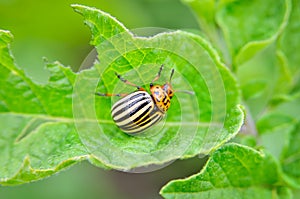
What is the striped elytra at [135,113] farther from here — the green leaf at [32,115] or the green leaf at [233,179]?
the green leaf at [233,179]

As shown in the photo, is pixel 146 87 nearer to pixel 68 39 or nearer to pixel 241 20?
pixel 241 20

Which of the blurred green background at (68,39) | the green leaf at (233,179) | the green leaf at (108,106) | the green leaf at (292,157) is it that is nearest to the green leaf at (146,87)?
the green leaf at (108,106)

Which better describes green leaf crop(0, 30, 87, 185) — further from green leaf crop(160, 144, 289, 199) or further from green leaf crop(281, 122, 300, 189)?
green leaf crop(281, 122, 300, 189)

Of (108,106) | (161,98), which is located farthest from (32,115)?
(161,98)

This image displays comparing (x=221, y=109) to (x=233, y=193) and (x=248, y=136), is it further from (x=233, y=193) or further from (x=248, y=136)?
(x=233, y=193)

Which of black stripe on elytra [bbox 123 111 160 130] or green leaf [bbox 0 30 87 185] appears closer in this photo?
black stripe on elytra [bbox 123 111 160 130]

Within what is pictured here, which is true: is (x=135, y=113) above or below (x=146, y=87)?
below

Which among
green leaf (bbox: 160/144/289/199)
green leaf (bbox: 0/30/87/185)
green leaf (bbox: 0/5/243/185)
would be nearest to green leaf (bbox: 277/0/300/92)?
green leaf (bbox: 0/5/243/185)
